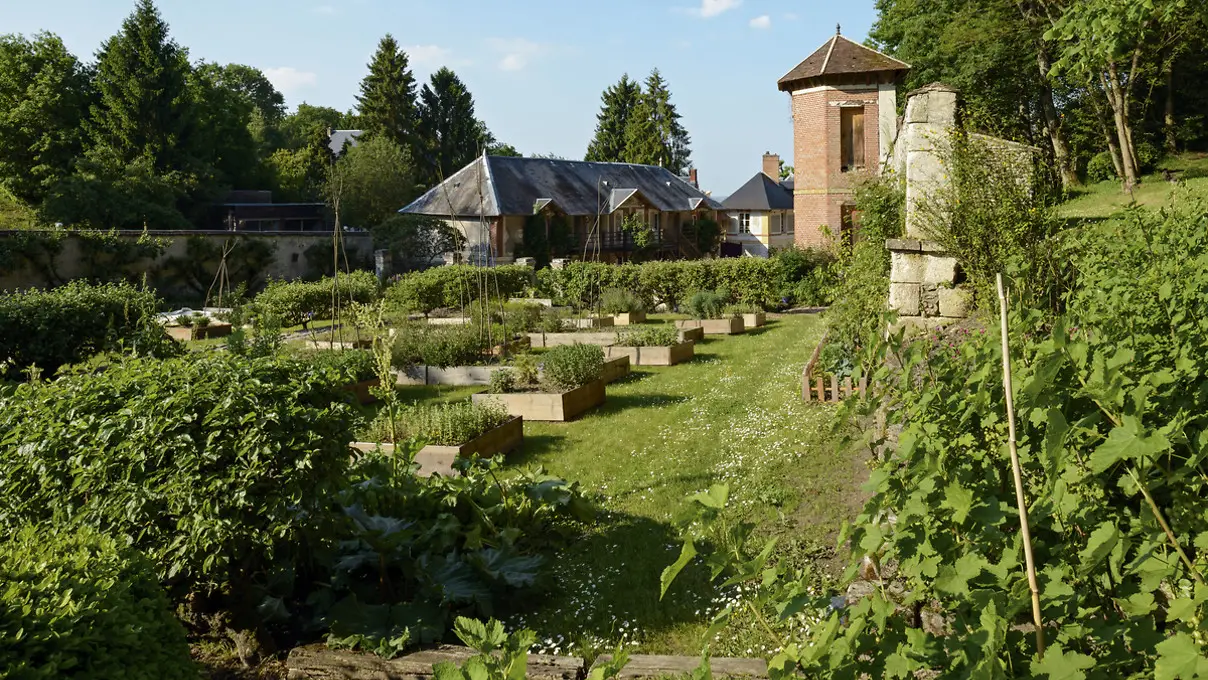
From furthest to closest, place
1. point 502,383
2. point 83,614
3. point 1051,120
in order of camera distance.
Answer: point 1051,120
point 502,383
point 83,614

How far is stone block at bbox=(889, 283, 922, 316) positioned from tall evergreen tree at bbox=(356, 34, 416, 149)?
5341 cm

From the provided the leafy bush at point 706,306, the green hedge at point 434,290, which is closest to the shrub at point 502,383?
the leafy bush at point 706,306

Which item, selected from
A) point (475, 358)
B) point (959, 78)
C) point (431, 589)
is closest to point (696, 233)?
point (959, 78)

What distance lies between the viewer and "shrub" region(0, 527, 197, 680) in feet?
9.60

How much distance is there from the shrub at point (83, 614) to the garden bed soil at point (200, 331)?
17.1m

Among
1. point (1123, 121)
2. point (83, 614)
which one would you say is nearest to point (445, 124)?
point (1123, 121)

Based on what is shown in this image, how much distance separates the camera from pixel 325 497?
14.7ft

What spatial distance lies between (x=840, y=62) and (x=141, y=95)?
3672 centimetres

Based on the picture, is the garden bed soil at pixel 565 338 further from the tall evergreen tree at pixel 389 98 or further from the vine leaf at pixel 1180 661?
the tall evergreen tree at pixel 389 98

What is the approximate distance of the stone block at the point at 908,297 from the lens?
33.1 feet

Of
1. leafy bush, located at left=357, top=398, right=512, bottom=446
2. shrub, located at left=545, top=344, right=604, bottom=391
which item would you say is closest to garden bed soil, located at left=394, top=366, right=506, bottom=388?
shrub, located at left=545, top=344, right=604, bottom=391

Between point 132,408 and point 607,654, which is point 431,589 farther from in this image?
point 132,408

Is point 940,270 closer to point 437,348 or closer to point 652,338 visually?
point 652,338

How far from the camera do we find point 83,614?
3092 mm
